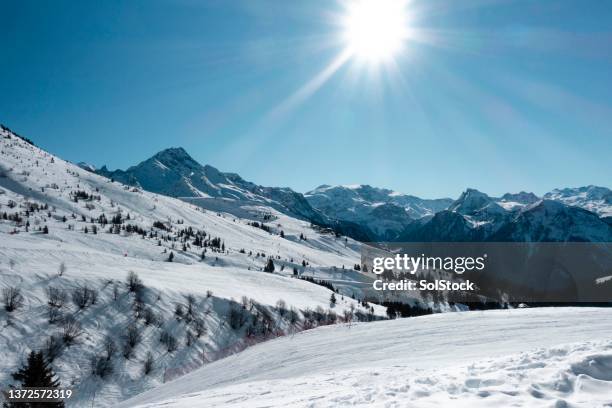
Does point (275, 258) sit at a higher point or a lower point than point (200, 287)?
higher

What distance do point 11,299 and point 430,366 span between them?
1454 inches

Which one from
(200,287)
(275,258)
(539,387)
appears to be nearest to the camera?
(539,387)

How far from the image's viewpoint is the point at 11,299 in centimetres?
3275

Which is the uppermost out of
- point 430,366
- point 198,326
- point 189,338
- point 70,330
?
point 430,366

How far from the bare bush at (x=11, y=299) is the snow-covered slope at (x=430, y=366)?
70.9 feet

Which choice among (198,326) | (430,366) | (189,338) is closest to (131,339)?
(189,338)

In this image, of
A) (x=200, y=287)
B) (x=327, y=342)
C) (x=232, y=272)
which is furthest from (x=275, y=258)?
(x=327, y=342)

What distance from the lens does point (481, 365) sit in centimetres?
963

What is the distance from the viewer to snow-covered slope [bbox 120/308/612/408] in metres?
7.75

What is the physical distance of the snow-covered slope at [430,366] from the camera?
775cm

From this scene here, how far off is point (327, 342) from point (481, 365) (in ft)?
36.5

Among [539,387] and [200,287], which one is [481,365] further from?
[200,287]

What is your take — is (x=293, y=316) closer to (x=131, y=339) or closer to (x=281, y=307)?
(x=281, y=307)

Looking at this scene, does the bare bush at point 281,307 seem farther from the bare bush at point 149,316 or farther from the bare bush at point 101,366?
the bare bush at point 101,366
